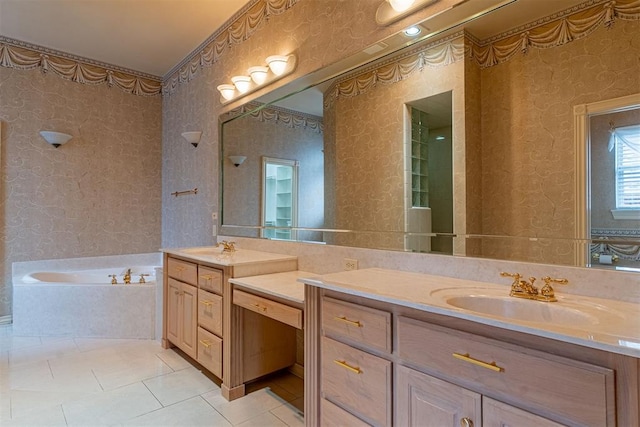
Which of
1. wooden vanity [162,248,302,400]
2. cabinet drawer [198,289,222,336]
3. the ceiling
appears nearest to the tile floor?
wooden vanity [162,248,302,400]

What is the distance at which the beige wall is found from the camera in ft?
11.2

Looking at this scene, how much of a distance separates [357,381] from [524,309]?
654 millimetres

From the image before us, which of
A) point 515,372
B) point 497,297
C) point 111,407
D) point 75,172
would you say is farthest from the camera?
point 75,172

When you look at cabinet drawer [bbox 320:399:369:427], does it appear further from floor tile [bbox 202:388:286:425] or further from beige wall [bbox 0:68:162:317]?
beige wall [bbox 0:68:162:317]

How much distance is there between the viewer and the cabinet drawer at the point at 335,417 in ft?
4.41

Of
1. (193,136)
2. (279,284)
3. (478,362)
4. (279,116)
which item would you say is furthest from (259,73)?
(478,362)

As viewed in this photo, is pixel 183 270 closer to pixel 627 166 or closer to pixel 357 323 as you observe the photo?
pixel 357 323

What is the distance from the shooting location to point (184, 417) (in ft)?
6.19

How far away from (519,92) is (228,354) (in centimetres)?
199

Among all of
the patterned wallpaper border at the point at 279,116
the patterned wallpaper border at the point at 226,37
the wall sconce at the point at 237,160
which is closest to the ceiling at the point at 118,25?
the patterned wallpaper border at the point at 226,37

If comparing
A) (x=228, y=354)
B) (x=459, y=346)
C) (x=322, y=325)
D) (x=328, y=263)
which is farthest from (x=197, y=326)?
(x=459, y=346)

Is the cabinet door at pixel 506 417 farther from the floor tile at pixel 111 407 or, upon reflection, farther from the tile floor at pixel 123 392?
the floor tile at pixel 111 407

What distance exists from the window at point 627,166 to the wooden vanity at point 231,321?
4.66 ft

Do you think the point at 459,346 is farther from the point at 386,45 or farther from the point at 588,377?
the point at 386,45
